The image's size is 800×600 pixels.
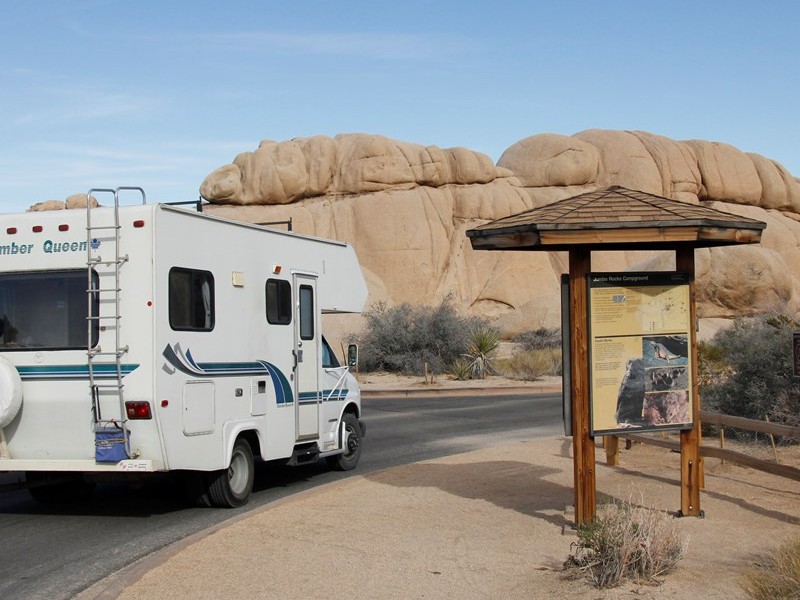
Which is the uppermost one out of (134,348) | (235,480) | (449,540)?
(134,348)

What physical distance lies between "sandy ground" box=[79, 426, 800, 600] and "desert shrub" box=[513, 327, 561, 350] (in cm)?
2774

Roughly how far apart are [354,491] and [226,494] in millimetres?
1397

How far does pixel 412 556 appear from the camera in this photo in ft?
26.9

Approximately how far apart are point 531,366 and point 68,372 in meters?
24.1

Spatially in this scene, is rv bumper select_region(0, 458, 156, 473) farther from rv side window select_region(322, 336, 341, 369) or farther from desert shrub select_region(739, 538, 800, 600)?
desert shrub select_region(739, 538, 800, 600)

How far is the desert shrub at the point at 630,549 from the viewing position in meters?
6.88

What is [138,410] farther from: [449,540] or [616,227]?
[616,227]

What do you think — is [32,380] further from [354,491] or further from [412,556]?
[412,556]

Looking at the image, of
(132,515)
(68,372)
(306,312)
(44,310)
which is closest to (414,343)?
(306,312)

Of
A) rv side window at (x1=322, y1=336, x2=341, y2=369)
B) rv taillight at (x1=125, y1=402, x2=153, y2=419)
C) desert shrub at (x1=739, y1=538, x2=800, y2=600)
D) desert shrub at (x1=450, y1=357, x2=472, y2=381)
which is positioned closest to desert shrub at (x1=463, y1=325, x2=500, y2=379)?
desert shrub at (x1=450, y1=357, x2=472, y2=381)

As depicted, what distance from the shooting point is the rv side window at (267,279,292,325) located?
1198 centimetres

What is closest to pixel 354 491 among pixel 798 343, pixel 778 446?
pixel 798 343

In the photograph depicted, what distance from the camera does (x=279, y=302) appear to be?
12.2 meters

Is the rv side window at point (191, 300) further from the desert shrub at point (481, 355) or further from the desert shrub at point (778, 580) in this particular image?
the desert shrub at point (481, 355)
